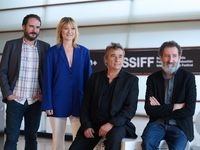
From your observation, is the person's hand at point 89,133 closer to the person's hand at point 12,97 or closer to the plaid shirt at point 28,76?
the plaid shirt at point 28,76

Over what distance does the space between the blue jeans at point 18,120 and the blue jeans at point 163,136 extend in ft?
4.07

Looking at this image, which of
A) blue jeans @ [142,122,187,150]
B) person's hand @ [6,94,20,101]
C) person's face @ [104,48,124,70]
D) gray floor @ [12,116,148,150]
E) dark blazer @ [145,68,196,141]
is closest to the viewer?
blue jeans @ [142,122,187,150]

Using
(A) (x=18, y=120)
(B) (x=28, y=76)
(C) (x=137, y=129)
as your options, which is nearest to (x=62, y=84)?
(B) (x=28, y=76)

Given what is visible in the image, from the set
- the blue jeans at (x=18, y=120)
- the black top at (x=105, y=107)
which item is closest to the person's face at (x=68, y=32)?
the black top at (x=105, y=107)

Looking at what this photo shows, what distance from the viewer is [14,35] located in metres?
5.65

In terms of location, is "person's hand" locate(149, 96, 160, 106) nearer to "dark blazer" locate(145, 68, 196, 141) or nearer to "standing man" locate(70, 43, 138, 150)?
"dark blazer" locate(145, 68, 196, 141)

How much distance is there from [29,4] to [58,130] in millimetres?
3651

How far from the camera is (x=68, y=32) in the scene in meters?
2.71

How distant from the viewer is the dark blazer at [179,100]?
8.23 ft

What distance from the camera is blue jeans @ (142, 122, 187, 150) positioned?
2.38 meters

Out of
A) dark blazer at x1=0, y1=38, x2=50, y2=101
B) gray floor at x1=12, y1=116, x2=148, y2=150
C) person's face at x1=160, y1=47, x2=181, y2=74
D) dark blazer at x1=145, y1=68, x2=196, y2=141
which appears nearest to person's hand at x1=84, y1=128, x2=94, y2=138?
dark blazer at x1=145, y1=68, x2=196, y2=141

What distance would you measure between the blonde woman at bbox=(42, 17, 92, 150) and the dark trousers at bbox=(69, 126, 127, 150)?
9.4 inches

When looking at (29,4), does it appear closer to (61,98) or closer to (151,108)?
(61,98)

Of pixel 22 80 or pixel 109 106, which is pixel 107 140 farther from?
pixel 22 80
